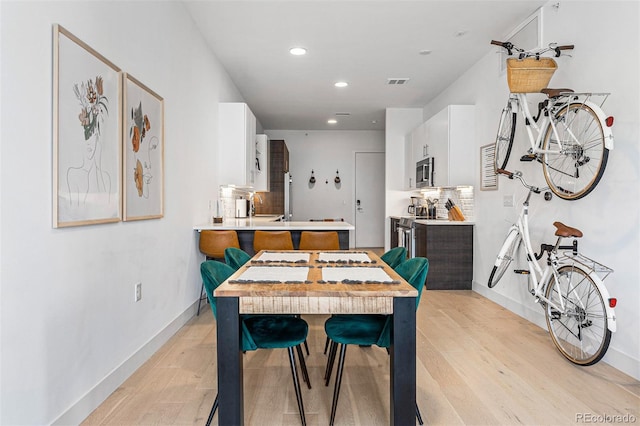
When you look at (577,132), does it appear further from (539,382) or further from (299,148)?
(299,148)

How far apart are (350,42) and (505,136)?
6.13 ft

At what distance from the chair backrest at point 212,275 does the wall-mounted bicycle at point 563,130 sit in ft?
8.14

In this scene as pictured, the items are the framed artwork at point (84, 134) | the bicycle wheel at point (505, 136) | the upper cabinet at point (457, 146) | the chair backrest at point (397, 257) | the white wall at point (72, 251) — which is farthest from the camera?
the upper cabinet at point (457, 146)

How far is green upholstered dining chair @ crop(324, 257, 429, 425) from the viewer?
79.4 inches

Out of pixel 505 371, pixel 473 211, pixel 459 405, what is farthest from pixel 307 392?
pixel 473 211

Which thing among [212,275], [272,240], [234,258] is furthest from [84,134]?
[272,240]

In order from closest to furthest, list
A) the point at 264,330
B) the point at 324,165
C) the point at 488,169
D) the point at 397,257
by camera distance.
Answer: the point at 264,330
the point at 397,257
the point at 488,169
the point at 324,165

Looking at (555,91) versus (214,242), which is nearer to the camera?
(555,91)

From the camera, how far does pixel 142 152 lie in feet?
9.07

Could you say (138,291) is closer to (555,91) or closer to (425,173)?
(555,91)

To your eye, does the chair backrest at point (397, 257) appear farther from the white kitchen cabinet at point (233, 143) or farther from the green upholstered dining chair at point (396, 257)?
the white kitchen cabinet at point (233, 143)

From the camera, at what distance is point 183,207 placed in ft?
12.1

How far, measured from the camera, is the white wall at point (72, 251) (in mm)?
1586

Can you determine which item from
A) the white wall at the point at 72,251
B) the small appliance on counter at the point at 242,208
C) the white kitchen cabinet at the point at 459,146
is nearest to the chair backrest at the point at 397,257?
the white wall at the point at 72,251
